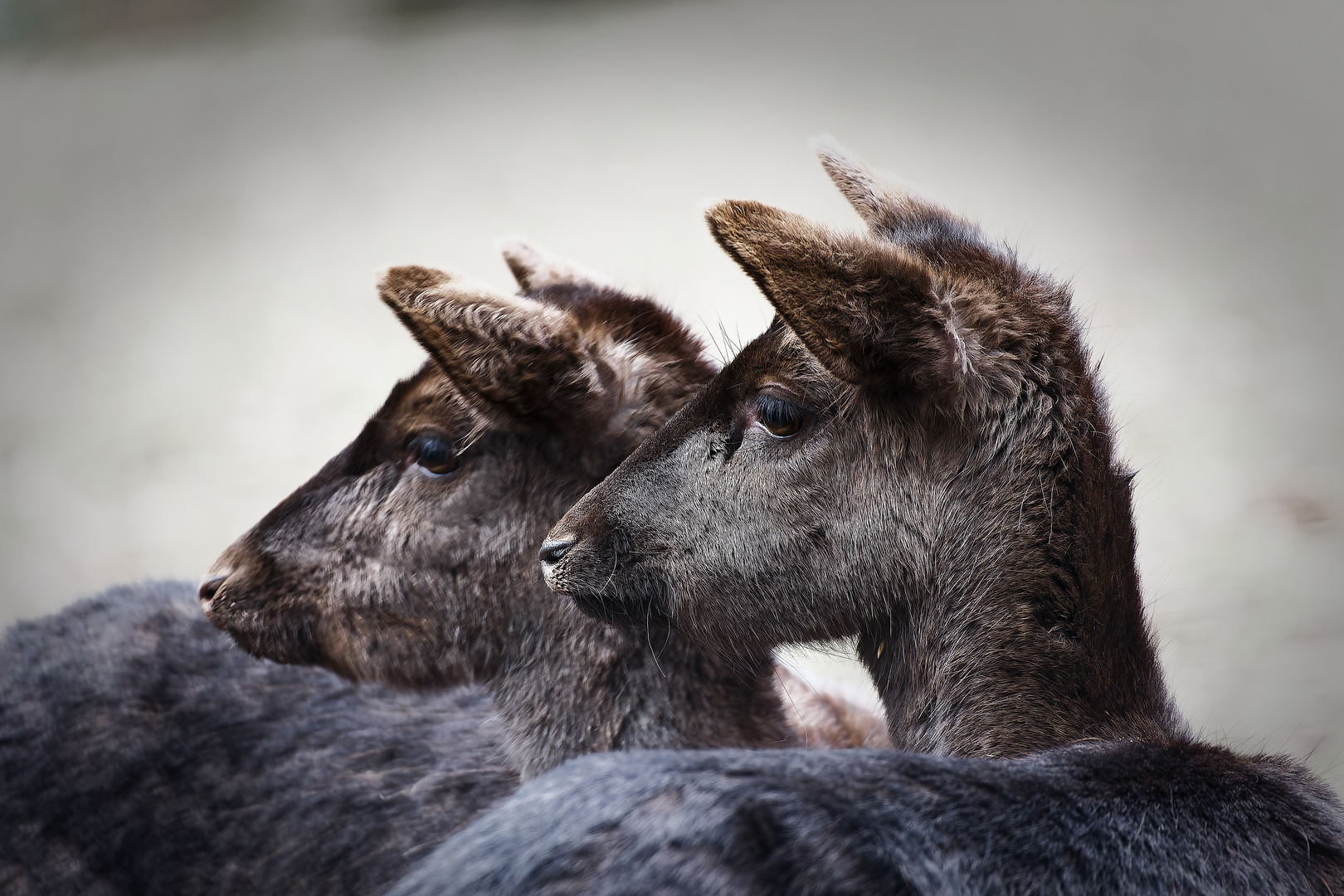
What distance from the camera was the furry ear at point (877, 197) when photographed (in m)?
2.21

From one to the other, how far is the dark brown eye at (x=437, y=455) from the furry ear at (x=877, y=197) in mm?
1093

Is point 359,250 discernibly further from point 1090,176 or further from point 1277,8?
point 1277,8

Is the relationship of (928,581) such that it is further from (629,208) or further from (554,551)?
(629,208)

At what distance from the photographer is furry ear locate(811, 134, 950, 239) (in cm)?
221

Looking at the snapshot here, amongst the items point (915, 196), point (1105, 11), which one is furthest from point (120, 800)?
point (1105, 11)

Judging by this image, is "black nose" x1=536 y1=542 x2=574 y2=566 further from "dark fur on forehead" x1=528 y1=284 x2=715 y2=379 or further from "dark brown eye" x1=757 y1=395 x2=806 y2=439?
"dark fur on forehead" x1=528 y1=284 x2=715 y2=379

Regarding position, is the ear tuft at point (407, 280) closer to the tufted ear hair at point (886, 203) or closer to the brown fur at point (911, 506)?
the brown fur at point (911, 506)

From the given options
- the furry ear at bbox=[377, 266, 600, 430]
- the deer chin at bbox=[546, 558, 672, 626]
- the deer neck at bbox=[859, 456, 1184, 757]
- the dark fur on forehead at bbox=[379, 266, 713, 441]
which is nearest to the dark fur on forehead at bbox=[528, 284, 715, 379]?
the dark fur on forehead at bbox=[379, 266, 713, 441]

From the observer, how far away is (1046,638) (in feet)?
6.05

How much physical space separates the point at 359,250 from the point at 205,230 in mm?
989

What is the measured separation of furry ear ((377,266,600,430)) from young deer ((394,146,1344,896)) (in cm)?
32

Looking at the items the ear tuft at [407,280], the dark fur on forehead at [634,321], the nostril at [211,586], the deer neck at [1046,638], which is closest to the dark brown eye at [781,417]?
the deer neck at [1046,638]

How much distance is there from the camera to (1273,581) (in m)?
4.77

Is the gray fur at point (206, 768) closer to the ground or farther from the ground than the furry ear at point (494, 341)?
closer to the ground
